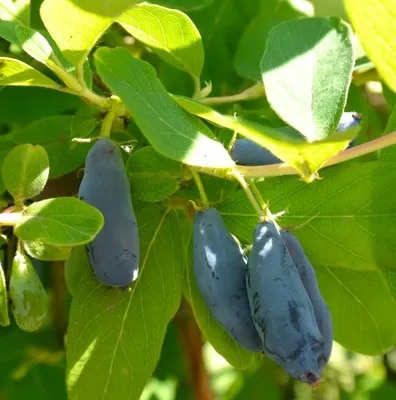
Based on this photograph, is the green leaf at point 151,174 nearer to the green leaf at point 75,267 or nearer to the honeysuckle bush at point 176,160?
the honeysuckle bush at point 176,160

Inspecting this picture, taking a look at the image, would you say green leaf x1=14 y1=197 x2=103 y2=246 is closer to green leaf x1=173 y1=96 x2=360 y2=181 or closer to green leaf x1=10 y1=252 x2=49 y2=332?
green leaf x1=10 y1=252 x2=49 y2=332

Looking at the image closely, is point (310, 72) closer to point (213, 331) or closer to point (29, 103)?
point (213, 331)

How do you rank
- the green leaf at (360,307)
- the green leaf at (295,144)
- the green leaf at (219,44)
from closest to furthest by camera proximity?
the green leaf at (295,144)
the green leaf at (360,307)
the green leaf at (219,44)

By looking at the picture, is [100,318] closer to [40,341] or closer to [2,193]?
[2,193]

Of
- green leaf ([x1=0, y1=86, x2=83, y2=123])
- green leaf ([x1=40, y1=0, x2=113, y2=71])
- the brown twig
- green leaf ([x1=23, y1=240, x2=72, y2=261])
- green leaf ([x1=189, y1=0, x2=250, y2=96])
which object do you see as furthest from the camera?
the brown twig

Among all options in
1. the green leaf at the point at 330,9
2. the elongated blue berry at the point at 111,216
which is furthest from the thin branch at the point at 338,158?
the green leaf at the point at 330,9

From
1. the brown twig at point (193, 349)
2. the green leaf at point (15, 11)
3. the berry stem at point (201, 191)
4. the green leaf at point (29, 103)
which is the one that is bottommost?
the brown twig at point (193, 349)

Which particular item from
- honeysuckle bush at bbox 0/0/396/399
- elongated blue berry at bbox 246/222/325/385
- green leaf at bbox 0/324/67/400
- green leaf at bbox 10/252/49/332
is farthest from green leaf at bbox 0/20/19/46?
green leaf at bbox 0/324/67/400
